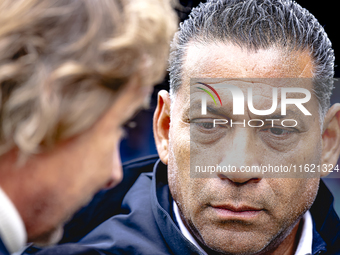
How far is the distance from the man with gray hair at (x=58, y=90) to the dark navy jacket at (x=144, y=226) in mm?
706

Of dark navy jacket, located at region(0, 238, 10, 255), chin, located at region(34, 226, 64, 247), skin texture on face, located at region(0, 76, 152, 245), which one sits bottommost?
chin, located at region(34, 226, 64, 247)

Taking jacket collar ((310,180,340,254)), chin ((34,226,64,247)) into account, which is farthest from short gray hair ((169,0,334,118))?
chin ((34,226,64,247))

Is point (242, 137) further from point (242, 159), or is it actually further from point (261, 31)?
point (261, 31)

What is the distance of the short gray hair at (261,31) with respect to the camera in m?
1.60

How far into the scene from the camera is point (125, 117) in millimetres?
1114

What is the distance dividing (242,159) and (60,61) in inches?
36.1

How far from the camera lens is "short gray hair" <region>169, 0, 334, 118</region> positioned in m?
1.60

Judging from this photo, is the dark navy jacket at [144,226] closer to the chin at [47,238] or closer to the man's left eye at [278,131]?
the chin at [47,238]

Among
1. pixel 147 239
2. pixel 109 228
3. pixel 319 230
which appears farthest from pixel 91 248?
pixel 319 230

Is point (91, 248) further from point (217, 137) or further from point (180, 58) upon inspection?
point (180, 58)

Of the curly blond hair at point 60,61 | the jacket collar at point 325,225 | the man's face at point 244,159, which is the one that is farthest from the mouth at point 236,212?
the curly blond hair at point 60,61

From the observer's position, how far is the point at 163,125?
1.87 metres

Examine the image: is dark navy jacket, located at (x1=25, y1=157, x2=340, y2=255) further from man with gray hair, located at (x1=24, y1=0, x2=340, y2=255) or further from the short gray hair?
the short gray hair

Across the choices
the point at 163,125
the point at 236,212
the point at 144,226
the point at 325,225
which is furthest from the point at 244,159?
the point at 325,225
